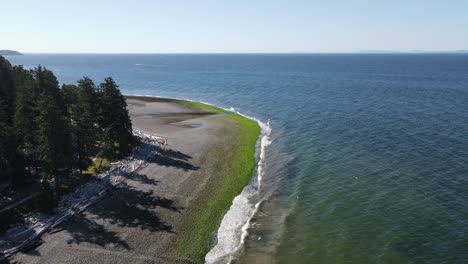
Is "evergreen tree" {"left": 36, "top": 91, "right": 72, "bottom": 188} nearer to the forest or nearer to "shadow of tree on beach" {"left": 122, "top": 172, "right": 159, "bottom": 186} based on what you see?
the forest

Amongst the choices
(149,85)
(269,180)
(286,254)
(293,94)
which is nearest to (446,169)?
(269,180)

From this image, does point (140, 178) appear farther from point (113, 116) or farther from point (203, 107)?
point (203, 107)

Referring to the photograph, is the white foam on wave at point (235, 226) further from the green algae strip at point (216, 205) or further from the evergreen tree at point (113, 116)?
the evergreen tree at point (113, 116)

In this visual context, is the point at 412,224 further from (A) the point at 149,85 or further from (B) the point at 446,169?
(A) the point at 149,85

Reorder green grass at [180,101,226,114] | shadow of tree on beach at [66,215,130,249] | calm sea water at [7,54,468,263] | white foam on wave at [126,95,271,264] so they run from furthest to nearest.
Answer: green grass at [180,101,226,114] → shadow of tree on beach at [66,215,130,249] → calm sea water at [7,54,468,263] → white foam on wave at [126,95,271,264]

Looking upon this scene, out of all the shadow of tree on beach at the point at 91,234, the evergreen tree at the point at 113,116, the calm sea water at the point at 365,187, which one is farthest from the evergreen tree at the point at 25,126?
the calm sea water at the point at 365,187

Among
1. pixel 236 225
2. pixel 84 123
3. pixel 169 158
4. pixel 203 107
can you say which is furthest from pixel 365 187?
pixel 203 107

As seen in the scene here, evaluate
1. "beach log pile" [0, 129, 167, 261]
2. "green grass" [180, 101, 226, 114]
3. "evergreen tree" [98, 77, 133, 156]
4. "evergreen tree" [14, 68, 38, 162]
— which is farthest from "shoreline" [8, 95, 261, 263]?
"green grass" [180, 101, 226, 114]
